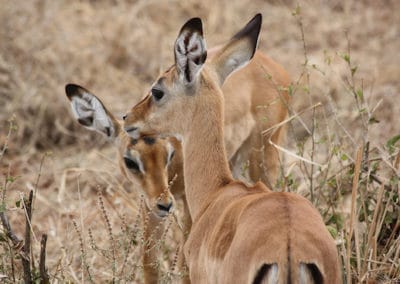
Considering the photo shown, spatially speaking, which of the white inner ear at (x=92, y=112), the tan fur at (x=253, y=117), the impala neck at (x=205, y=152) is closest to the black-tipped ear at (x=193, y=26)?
the impala neck at (x=205, y=152)

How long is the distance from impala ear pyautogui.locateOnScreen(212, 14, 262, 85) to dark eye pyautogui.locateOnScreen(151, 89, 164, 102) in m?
0.36

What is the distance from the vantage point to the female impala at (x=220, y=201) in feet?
12.2

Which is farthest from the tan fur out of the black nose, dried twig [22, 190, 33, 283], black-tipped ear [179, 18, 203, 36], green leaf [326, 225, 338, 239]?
dried twig [22, 190, 33, 283]

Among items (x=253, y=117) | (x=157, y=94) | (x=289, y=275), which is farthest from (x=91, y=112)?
(x=289, y=275)

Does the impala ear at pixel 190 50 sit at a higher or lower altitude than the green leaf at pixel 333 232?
higher

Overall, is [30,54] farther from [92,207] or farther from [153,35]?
[92,207]

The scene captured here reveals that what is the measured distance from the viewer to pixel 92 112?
6.10m

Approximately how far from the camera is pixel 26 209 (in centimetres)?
490

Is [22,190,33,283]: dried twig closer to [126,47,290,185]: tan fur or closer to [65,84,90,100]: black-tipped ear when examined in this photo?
[65,84,90,100]: black-tipped ear

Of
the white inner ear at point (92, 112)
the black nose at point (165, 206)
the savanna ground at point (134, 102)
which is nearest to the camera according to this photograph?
the savanna ground at point (134, 102)

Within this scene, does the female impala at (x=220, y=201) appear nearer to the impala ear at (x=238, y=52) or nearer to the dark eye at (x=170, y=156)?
the impala ear at (x=238, y=52)

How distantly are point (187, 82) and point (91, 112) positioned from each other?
1.24 metres

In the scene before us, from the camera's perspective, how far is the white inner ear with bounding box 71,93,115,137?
605 centimetres

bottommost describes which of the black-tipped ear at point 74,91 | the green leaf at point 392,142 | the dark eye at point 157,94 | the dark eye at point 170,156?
the green leaf at point 392,142
